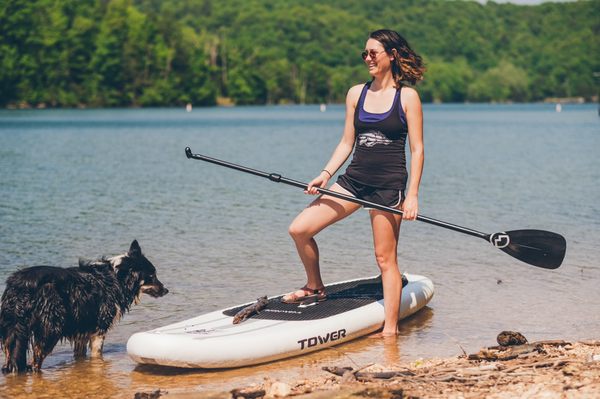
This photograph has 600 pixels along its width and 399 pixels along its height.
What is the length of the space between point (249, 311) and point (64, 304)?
1664mm

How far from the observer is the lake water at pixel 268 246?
7.64 metres

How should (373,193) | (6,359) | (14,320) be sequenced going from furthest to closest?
(373,193), (6,359), (14,320)

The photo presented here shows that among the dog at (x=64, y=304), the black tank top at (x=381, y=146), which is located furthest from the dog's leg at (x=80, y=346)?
the black tank top at (x=381, y=146)

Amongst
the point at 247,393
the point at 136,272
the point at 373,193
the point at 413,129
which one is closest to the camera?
the point at 247,393

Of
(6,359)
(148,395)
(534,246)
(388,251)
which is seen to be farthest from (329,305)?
(6,359)

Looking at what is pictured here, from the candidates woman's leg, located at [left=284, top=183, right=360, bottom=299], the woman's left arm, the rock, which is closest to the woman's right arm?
woman's leg, located at [left=284, top=183, right=360, bottom=299]

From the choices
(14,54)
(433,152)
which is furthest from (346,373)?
(14,54)

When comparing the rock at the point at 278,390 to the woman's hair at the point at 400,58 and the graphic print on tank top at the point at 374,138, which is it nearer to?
Result: the graphic print on tank top at the point at 374,138

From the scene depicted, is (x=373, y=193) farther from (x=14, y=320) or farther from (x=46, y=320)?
(x=14, y=320)

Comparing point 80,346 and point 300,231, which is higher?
point 300,231

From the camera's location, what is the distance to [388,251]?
7520 mm

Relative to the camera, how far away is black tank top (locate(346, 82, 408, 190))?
7.25m

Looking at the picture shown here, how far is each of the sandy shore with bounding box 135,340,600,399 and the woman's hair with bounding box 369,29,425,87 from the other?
2.26m

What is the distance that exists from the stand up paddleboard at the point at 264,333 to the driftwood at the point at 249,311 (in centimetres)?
4
